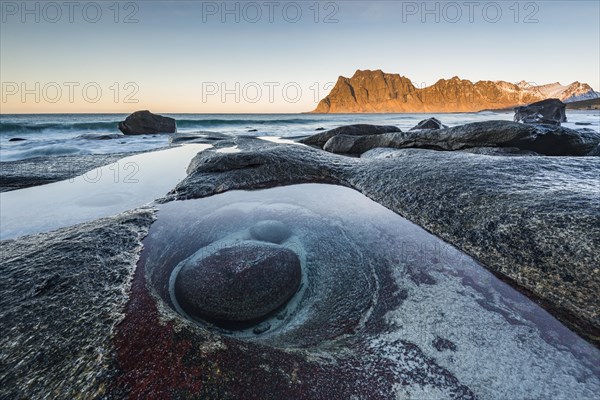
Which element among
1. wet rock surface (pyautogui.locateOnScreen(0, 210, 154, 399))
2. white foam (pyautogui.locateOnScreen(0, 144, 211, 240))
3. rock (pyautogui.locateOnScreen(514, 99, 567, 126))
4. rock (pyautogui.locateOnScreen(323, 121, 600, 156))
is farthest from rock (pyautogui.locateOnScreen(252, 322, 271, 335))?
rock (pyautogui.locateOnScreen(514, 99, 567, 126))

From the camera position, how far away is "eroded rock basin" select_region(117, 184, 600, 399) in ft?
5.07

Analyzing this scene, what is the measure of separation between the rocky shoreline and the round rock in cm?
23

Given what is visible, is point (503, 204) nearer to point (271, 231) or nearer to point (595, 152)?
point (271, 231)


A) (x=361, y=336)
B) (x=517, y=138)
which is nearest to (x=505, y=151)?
(x=517, y=138)

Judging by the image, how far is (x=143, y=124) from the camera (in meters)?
22.7

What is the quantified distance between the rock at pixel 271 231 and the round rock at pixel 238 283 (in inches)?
23.2

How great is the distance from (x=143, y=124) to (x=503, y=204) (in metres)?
25.0

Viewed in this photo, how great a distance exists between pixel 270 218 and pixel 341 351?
2386 millimetres

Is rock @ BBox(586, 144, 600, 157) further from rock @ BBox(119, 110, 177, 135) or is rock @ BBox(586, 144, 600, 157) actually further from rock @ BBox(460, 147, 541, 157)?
rock @ BBox(119, 110, 177, 135)

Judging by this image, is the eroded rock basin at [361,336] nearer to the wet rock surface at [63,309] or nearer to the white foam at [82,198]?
the wet rock surface at [63,309]

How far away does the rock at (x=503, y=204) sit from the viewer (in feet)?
7.63

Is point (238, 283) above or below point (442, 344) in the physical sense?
above

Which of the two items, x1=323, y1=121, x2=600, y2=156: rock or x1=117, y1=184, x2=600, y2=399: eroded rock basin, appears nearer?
x1=117, y1=184, x2=600, y2=399: eroded rock basin

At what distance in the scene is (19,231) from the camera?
4004mm
